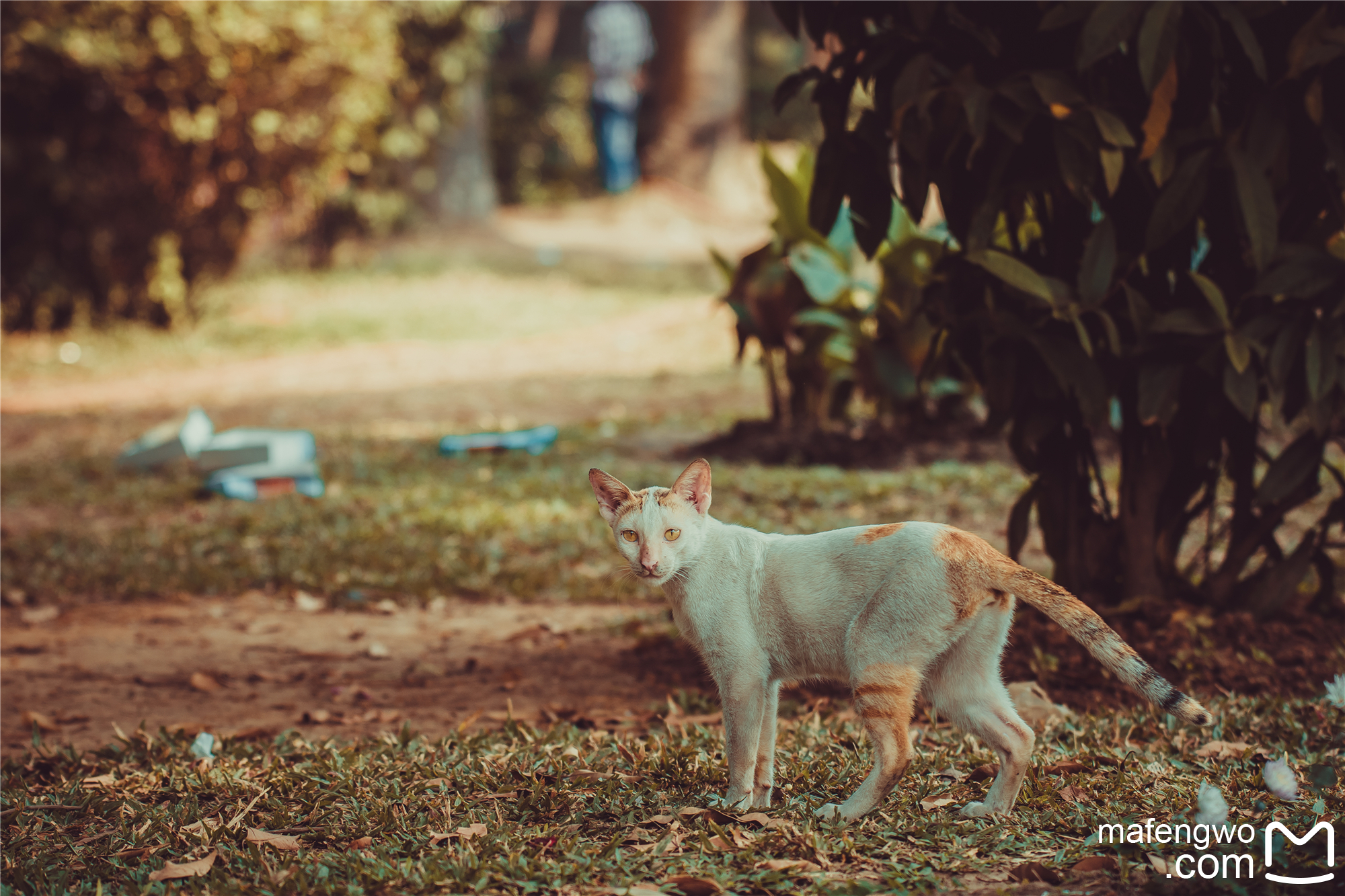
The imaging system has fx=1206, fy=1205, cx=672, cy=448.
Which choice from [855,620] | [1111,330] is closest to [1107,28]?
[1111,330]

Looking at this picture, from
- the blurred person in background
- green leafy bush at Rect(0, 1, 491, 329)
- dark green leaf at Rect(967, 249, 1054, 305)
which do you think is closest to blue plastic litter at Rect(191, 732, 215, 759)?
dark green leaf at Rect(967, 249, 1054, 305)

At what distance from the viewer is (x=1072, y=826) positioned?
2801mm

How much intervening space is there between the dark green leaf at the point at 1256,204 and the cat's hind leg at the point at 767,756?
2091 millimetres

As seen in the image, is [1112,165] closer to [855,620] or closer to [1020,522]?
[1020,522]

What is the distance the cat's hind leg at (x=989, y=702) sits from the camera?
9.31ft

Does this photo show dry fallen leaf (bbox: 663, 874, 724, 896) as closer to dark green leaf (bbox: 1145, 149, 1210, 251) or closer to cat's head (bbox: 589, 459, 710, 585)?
cat's head (bbox: 589, 459, 710, 585)

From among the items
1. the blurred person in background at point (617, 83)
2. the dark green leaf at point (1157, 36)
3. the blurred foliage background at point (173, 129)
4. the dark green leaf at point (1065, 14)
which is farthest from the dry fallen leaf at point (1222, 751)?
the blurred person in background at point (617, 83)

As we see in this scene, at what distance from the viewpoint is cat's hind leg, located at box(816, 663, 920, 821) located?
2.75 meters

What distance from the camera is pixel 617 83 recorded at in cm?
2656

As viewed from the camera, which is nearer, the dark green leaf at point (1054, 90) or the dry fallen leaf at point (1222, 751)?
the dry fallen leaf at point (1222, 751)

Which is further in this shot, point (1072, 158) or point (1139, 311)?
point (1139, 311)

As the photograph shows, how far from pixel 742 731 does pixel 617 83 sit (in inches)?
994

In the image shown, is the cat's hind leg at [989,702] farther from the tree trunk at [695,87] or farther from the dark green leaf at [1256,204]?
the tree trunk at [695,87]

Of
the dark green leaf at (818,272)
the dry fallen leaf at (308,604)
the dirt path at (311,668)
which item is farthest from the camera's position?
the dark green leaf at (818,272)
